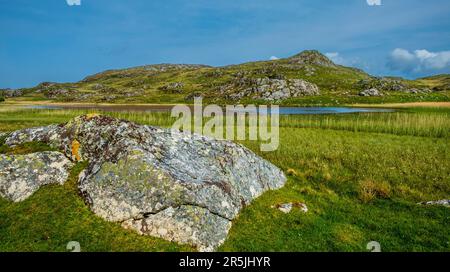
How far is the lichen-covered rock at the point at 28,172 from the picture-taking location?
39.0 feet

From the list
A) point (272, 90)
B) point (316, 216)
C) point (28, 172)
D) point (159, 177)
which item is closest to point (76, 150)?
point (28, 172)

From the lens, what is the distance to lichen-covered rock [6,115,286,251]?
1061 centimetres

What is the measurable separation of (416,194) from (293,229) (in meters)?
8.81

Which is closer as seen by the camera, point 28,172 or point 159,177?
point 159,177

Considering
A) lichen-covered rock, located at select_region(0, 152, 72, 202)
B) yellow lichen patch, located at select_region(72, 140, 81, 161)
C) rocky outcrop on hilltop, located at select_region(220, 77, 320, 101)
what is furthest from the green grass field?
rocky outcrop on hilltop, located at select_region(220, 77, 320, 101)

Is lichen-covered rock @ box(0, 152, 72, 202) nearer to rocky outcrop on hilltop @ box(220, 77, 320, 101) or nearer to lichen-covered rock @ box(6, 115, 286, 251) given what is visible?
lichen-covered rock @ box(6, 115, 286, 251)

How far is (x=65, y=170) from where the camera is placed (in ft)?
42.6

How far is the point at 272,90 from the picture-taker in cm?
14825

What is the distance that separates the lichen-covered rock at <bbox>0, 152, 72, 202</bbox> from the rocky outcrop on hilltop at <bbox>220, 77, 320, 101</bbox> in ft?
420

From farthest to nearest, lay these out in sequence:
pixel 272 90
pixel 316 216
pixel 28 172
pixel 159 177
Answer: pixel 272 90, pixel 316 216, pixel 28 172, pixel 159 177

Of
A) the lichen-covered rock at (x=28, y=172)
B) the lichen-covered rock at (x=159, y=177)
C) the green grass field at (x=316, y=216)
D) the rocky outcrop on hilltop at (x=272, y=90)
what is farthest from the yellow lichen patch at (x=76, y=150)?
the rocky outcrop on hilltop at (x=272, y=90)

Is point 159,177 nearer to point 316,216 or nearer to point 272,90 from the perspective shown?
point 316,216

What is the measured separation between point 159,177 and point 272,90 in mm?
141156

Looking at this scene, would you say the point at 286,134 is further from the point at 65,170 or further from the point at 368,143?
the point at 65,170
